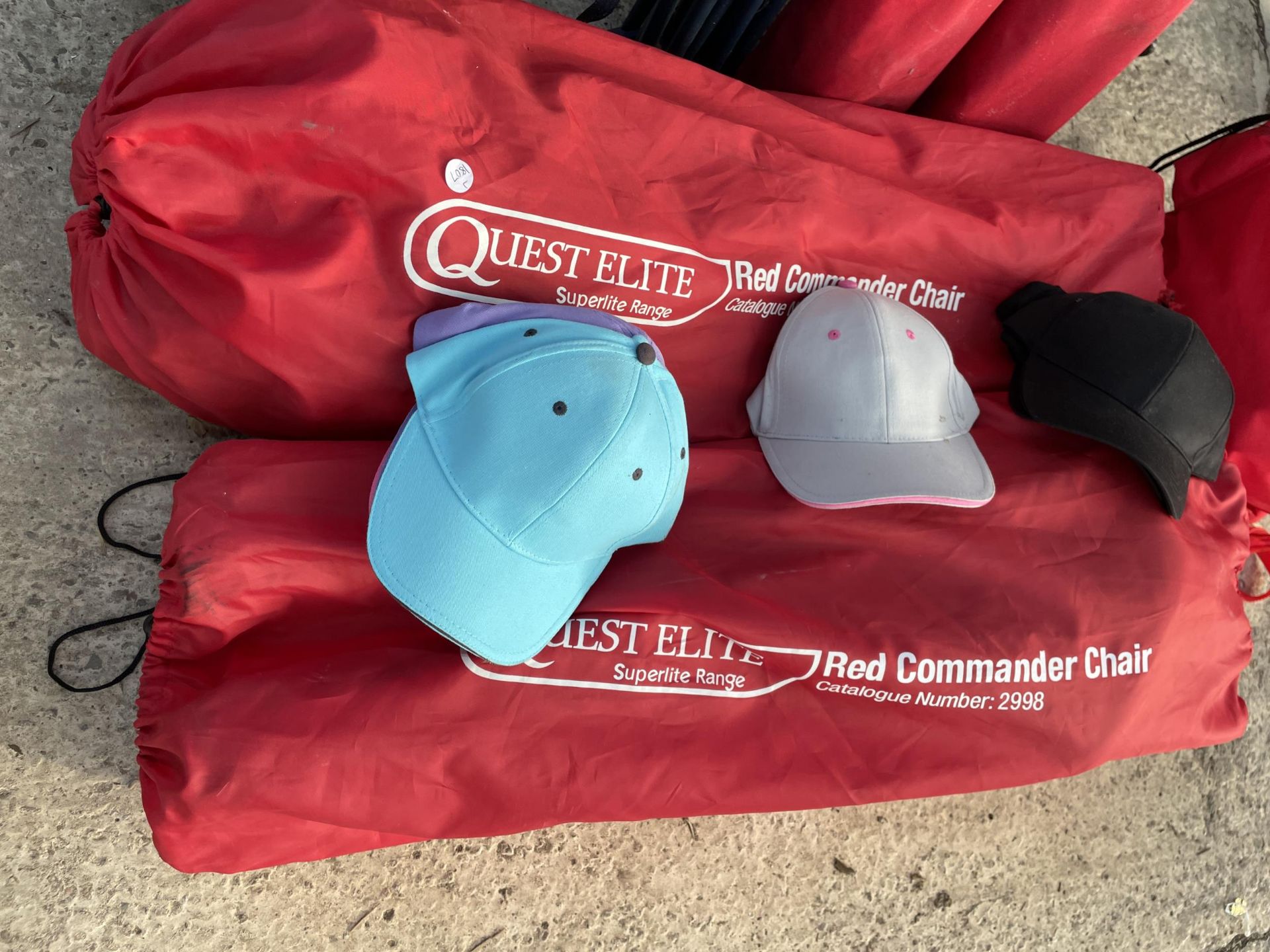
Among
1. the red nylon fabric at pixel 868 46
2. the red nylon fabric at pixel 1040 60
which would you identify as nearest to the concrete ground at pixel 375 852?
the red nylon fabric at pixel 868 46

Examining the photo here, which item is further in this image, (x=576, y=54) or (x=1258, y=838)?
(x=1258, y=838)

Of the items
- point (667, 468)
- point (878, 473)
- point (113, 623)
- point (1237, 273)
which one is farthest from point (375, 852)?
point (1237, 273)

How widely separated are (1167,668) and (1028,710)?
0.76ft

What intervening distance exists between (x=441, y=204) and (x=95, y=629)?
0.77 metres

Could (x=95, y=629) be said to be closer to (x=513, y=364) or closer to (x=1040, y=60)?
(x=513, y=364)

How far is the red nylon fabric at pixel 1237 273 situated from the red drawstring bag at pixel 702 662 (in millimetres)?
118

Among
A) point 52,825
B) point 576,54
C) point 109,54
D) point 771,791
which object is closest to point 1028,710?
point 771,791

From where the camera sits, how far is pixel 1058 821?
4.72 feet

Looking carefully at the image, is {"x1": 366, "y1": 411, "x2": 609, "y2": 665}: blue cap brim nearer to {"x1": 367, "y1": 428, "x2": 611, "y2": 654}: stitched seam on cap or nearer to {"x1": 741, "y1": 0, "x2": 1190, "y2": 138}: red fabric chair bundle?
{"x1": 367, "y1": 428, "x2": 611, "y2": 654}: stitched seam on cap

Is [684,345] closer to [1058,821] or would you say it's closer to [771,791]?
[771,791]

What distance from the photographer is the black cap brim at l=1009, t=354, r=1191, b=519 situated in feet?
3.70

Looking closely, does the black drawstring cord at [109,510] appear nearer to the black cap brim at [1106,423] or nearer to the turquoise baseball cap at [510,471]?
the turquoise baseball cap at [510,471]

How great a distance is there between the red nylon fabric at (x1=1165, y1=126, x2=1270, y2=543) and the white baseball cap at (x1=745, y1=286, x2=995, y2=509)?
1.62 ft

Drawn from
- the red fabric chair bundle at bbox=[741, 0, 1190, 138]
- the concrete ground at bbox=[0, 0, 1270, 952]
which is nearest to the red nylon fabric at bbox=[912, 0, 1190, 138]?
the red fabric chair bundle at bbox=[741, 0, 1190, 138]
